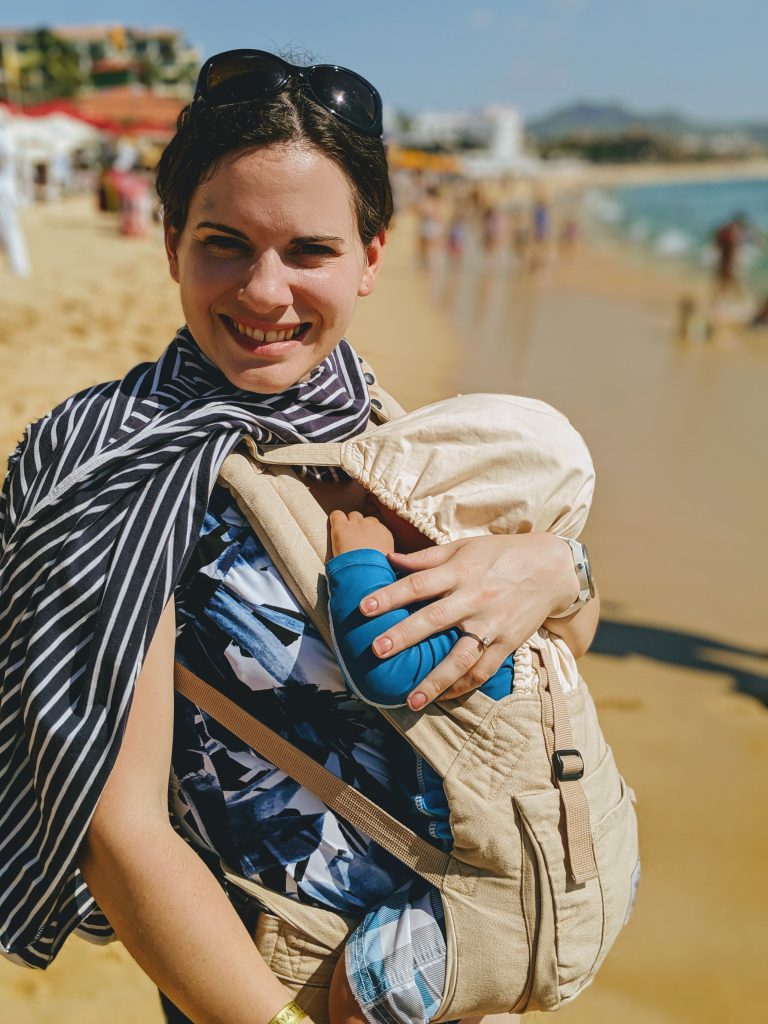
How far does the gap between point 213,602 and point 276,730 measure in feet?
0.68

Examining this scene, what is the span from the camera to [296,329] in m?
1.27

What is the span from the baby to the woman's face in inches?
7.5

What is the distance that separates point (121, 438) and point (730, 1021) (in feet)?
9.14

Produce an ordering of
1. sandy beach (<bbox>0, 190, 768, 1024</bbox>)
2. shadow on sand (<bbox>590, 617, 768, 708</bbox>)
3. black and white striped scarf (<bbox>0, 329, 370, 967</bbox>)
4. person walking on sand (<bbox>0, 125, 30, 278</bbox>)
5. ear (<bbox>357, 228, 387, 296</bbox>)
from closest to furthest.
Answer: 1. black and white striped scarf (<bbox>0, 329, 370, 967</bbox>)
2. ear (<bbox>357, 228, 387, 296</bbox>)
3. sandy beach (<bbox>0, 190, 768, 1024</bbox>)
4. shadow on sand (<bbox>590, 617, 768, 708</bbox>)
5. person walking on sand (<bbox>0, 125, 30, 278</bbox>)

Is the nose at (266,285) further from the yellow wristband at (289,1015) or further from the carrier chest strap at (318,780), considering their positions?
the yellow wristband at (289,1015)

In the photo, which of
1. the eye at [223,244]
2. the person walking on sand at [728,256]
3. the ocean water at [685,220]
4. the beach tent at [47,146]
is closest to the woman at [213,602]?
the eye at [223,244]

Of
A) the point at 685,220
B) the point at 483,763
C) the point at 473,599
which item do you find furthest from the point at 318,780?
the point at 685,220

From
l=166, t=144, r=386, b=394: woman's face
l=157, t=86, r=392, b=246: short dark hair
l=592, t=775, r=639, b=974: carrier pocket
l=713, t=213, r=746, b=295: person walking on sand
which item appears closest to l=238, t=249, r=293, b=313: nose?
l=166, t=144, r=386, b=394: woman's face

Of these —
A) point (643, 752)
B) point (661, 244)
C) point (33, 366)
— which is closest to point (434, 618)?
point (643, 752)

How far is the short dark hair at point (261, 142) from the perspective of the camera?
3.82ft

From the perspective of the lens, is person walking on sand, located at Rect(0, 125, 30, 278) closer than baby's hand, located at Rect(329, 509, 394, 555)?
No

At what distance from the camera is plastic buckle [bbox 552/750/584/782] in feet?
3.77

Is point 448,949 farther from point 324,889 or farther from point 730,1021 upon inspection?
point 730,1021

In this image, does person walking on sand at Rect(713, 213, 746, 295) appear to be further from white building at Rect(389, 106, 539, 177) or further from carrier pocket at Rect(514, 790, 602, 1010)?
white building at Rect(389, 106, 539, 177)
